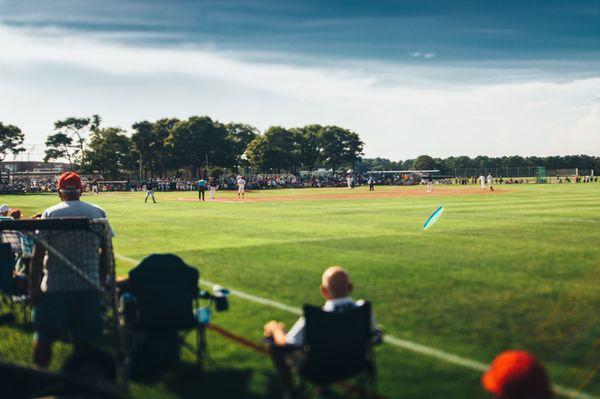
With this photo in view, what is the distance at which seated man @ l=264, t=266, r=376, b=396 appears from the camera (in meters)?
4.61

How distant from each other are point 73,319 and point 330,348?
252cm

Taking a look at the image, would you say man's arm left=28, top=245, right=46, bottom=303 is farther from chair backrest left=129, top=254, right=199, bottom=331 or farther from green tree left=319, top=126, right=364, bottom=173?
green tree left=319, top=126, right=364, bottom=173

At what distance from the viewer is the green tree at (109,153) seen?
107 meters

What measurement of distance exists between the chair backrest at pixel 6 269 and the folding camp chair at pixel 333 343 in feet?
16.7

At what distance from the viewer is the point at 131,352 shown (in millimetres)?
6090

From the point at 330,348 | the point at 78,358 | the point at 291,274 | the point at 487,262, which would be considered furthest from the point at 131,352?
the point at 487,262

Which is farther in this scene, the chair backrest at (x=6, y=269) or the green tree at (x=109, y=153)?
the green tree at (x=109, y=153)

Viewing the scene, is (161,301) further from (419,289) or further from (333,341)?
(419,289)

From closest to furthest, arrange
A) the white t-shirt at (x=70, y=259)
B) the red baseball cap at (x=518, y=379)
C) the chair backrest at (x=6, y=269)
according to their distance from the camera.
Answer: the red baseball cap at (x=518, y=379)
the white t-shirt at (x=70, y=259)
the chair backrest at (x=6, y=269)

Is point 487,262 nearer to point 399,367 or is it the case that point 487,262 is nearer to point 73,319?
point 399,367

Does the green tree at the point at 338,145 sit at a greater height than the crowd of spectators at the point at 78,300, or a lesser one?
greater

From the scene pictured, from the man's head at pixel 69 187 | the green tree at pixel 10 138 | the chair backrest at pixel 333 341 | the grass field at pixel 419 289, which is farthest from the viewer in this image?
the green tree at pixel 10 138

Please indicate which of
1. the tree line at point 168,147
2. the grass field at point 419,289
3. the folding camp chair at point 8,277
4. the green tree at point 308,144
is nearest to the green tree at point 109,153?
the tree line at point 168,147

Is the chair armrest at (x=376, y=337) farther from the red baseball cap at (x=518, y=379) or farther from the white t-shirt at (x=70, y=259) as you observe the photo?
the white t-shirt at (x=70, y=259)
